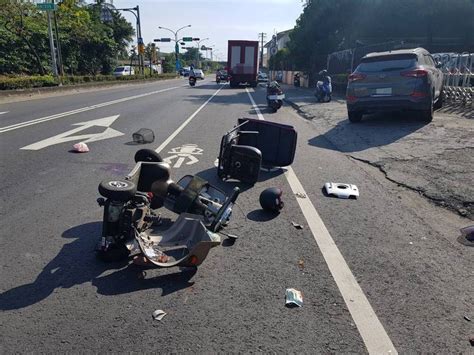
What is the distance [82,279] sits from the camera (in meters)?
3.56

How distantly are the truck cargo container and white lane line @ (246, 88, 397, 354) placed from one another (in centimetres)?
3394

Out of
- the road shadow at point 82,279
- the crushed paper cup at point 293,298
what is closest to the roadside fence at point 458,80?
the crushed paper cup at point 293,298

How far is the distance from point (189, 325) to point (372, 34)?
34.6m

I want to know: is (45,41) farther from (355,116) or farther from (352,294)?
(352,294)

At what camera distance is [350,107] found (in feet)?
39.5

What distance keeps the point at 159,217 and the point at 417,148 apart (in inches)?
249

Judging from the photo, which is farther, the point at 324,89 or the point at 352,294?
the point at 324,89

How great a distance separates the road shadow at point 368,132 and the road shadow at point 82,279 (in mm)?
6505

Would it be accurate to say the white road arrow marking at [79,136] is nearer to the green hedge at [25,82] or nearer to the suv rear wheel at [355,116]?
the suv rear wheel at [355,116]

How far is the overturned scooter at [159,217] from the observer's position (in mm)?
3697

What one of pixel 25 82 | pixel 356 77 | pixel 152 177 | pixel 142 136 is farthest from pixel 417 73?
pixel 25 82

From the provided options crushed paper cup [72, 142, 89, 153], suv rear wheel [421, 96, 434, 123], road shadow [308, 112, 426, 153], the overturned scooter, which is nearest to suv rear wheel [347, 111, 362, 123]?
road shadow [308, 112, 426, 153]

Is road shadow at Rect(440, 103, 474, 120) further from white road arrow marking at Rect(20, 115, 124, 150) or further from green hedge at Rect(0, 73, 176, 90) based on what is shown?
green hedge at Rect(0, 73, 176, 90)

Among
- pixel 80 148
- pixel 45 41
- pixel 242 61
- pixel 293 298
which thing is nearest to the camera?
pixel 293 298
